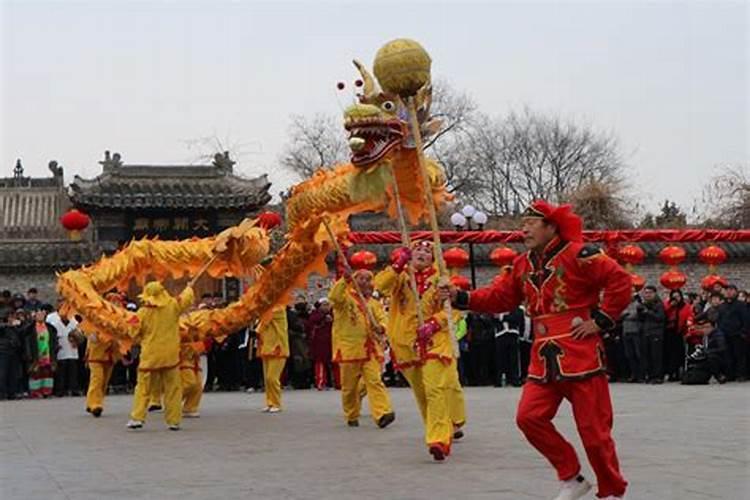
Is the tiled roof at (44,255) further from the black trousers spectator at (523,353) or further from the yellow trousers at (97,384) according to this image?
the yellow trousers at (97,384)

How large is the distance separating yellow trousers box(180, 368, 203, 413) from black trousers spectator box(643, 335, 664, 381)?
7044 mm

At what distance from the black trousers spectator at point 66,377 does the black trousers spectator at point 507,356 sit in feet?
21.4

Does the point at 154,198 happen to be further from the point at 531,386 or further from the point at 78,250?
the point at 531,386

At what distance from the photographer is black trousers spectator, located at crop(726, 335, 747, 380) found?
1628 centimetres

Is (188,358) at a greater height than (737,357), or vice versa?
(188,358)

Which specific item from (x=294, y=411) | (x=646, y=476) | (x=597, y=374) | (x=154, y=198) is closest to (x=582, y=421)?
(x=597, y=374)

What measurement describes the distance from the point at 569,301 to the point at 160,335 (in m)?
6.05

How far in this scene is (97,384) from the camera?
13.5m

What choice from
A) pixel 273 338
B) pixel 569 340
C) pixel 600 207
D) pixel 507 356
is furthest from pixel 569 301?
pixel 600 207

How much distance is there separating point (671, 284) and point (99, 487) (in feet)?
41.3

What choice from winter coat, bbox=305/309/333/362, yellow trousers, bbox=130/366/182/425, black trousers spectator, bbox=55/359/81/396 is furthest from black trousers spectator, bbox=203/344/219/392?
yellow trousers, bbox=130/366/182/425

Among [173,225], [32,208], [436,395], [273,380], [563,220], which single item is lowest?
[436,395]

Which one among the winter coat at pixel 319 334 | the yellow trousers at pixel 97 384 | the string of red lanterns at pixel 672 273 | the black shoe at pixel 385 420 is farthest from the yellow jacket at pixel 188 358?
the string of red lanterns at pixel 672 273

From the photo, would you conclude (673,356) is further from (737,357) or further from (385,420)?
(385,420)
